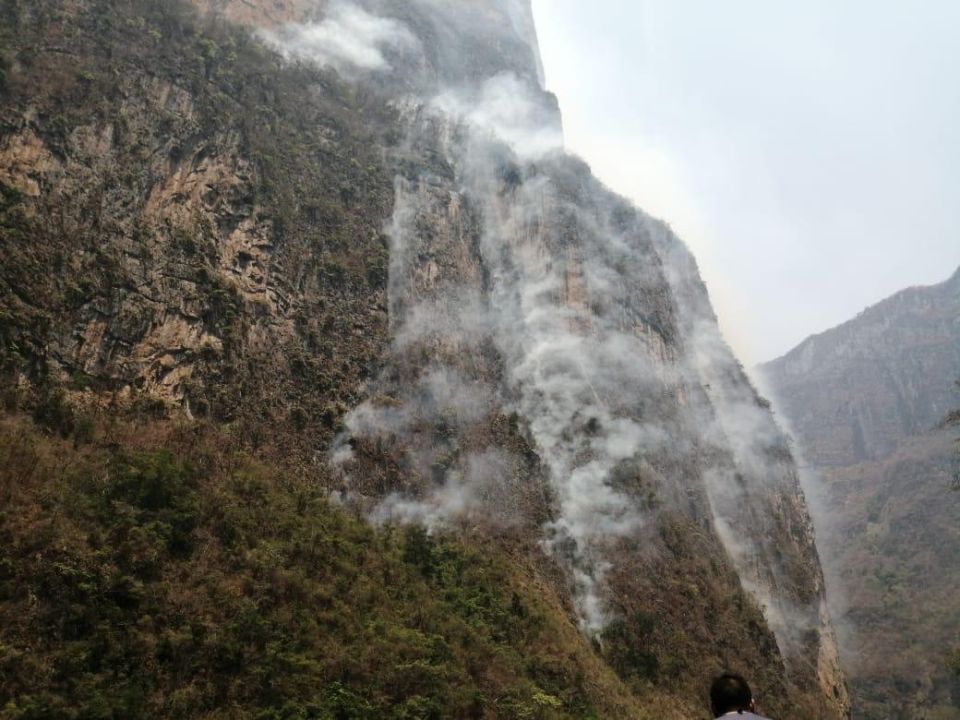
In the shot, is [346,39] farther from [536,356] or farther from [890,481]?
[890,481]

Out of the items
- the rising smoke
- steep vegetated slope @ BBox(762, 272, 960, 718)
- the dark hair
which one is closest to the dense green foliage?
the rising smoke

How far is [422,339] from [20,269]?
17.1m

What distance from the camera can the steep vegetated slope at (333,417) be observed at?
15.5 m

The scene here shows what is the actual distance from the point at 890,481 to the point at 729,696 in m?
136

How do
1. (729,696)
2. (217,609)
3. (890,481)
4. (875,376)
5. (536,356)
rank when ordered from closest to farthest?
(729,696) → (217,609) → (536,356) → (890,481) → (875,376)

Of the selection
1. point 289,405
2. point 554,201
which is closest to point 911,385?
point 554,201

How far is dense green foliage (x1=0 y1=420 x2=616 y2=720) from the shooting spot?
13484mm

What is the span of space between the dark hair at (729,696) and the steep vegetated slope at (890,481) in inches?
823

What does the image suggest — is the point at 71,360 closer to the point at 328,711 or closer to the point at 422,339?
the point at 328,711

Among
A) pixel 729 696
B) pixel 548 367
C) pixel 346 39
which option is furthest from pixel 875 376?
pixel 729 696

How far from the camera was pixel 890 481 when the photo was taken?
117250 mm

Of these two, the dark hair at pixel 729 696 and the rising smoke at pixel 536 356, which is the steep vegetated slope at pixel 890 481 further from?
the dark hair at pixel 729 696

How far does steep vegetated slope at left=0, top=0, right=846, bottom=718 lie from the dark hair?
13145 mm

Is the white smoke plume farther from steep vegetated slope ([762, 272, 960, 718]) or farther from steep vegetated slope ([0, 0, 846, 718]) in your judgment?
steep vegetated slope ([762, 272, 960, 718])
